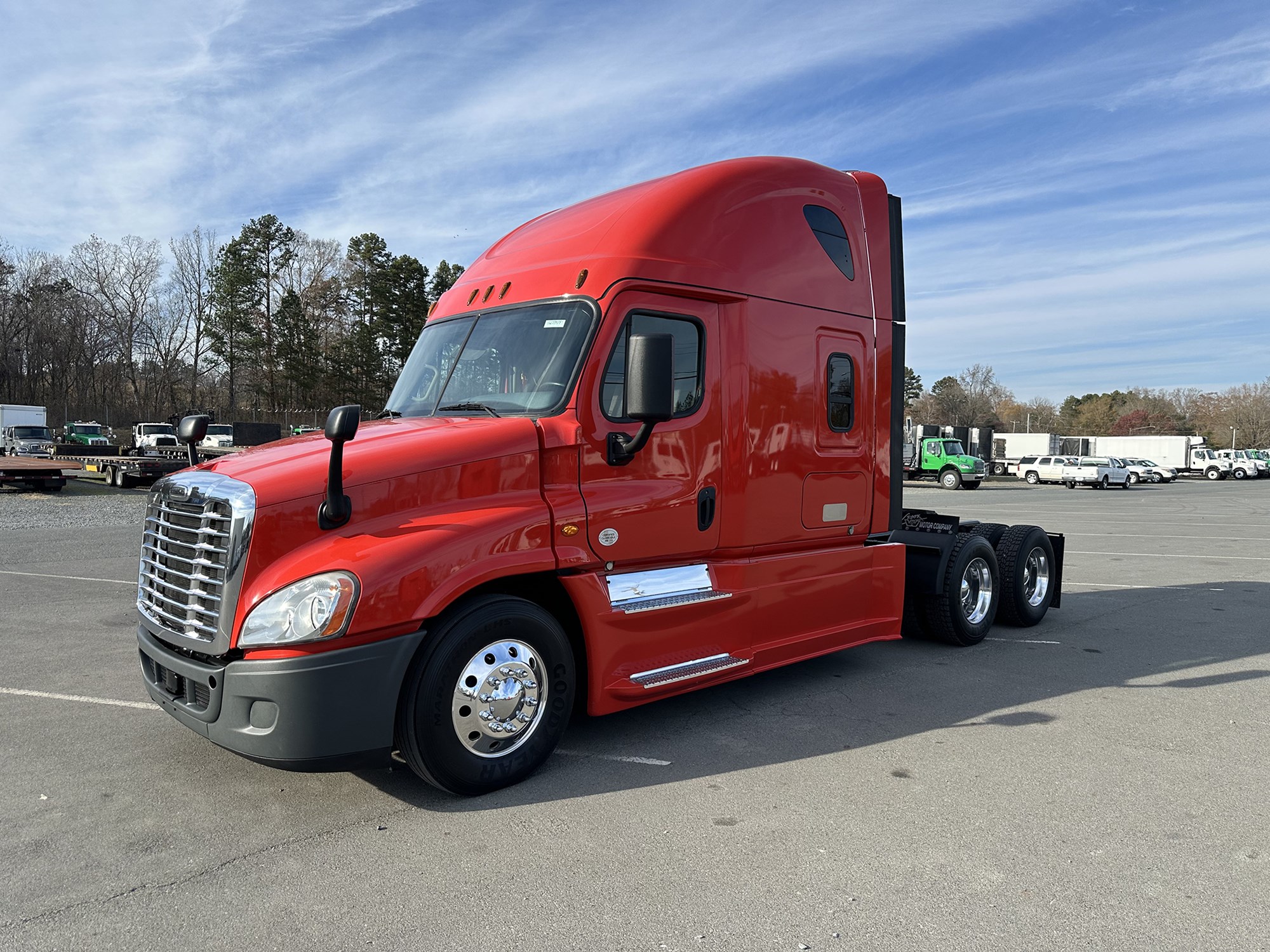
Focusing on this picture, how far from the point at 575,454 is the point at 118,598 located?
22.6 ft

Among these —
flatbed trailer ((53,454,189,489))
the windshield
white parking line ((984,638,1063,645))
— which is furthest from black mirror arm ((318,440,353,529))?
flatbed trailer ((53,454,189,489))

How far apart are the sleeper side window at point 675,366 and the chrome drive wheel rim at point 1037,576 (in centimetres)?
482

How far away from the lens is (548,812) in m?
3.99

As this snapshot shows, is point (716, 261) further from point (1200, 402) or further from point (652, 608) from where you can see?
point (1200, 402)

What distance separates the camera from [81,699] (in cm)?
560

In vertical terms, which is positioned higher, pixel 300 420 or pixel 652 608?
pixel 300 420

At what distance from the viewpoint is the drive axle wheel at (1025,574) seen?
26.4 ft

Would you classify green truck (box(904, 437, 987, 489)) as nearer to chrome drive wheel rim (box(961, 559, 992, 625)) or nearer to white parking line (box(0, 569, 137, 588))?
chrome drive wheel rim (box(961, 559, 992, 625))

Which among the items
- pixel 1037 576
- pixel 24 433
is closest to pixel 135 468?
pixel 24 433

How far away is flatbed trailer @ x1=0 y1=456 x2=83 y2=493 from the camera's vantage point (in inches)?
Answer: 908

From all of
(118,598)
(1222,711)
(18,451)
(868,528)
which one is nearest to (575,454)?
(868,528)

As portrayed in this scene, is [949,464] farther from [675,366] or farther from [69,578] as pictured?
[675,366]

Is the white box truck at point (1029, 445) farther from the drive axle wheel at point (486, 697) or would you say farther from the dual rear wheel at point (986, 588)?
the drive axle wheel at point (486, 697)

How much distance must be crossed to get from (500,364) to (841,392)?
2.48 meters
